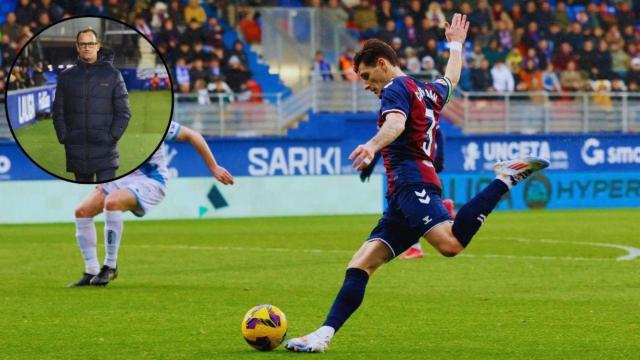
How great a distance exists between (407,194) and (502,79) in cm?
2432

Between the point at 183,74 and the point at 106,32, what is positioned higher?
the point at 106,32

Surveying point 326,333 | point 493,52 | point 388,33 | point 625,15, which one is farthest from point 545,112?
point 326,333

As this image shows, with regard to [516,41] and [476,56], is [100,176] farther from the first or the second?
[516,41]

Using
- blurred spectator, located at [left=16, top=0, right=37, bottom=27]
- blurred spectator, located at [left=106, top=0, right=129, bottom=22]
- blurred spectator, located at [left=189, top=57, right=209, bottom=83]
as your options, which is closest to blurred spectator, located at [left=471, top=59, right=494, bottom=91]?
blurred spectator, located at [left=189, top=57, right=209, bottom=83]

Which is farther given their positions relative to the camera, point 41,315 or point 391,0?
point 391,0

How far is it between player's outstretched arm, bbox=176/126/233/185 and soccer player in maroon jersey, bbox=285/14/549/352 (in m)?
1.60

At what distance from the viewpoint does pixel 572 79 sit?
1312 inches

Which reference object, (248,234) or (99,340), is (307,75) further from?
(99,340)

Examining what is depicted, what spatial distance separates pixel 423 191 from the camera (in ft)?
27.5

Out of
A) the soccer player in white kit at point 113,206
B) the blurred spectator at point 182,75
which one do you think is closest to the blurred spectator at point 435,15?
the blurred spectator at point 182,75

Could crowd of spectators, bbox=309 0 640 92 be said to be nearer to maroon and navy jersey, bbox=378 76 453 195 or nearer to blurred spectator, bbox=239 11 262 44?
blurred spectator, bbox=239 11 262 44

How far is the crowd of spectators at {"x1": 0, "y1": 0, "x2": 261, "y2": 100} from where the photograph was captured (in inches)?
1117

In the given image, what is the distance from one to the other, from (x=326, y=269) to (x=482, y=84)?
17432mm

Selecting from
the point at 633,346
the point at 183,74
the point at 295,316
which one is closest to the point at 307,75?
the point at 183,74
